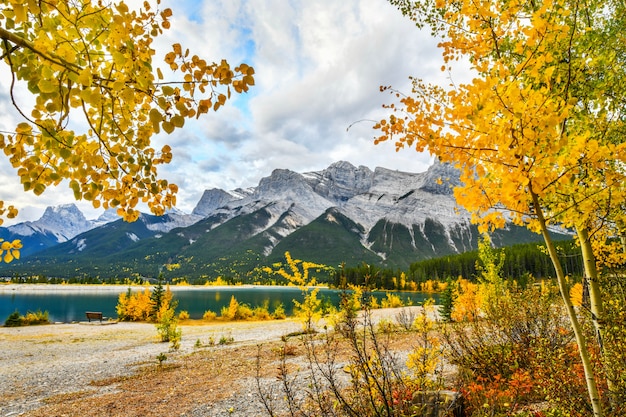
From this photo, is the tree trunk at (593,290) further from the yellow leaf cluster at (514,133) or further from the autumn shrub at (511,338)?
the autumn shrub at (511,338)

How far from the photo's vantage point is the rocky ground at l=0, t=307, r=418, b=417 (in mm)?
6848

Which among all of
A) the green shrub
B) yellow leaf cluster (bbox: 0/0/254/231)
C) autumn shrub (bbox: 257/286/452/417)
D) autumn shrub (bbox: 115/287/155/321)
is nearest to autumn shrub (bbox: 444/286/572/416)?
Answer: autumn shrub (bbox: 257/286/452/417)

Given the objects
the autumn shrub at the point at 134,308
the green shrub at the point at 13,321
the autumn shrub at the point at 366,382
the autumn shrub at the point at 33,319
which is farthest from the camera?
the autumn shrub at the point at 134,308

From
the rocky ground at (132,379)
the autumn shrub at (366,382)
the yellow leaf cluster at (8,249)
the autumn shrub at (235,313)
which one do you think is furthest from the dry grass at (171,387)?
the autumn shrub at (235,313)

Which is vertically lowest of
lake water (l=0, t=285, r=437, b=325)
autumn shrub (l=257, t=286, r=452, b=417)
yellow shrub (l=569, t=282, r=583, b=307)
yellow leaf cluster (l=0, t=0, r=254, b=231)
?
lake water (l=0, t=285, r=437, b=325)

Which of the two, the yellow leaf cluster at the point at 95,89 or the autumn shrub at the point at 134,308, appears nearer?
the yellow leaf cluster at the point at 95,89

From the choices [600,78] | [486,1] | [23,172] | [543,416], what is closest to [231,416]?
[543,416]

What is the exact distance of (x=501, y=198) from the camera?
2400 millimetres

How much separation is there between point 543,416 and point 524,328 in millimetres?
3005

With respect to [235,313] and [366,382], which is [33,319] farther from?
[366,382]

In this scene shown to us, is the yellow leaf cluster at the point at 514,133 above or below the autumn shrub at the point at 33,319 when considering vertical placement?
above

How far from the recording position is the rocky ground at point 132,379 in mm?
6848

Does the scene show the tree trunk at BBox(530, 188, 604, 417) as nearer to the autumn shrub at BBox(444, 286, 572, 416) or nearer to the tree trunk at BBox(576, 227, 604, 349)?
the tree trunk at BBox(576, 227, 604, 349)

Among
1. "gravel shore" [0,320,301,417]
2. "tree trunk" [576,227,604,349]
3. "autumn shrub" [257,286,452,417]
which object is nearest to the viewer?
"tree trunk" [576,227,604,349]
